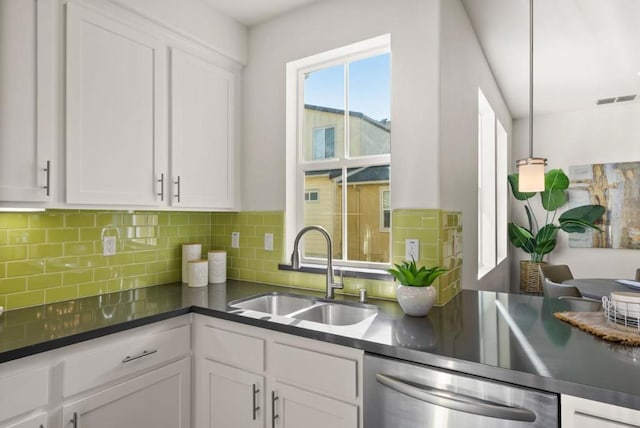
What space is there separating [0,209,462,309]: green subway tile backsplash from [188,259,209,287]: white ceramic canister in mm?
227

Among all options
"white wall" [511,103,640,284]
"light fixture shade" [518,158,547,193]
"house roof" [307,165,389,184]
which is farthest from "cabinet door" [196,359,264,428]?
"white wall" [511,103,640,284]

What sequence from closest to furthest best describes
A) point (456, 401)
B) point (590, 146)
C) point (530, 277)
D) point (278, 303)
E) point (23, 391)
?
point (456, 401) → point (23, 391) → point (278, 303) → point (590, 146) → point (530, 277)

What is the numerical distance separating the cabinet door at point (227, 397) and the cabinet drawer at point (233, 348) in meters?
0.04

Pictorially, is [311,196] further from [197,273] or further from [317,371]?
[317,371]

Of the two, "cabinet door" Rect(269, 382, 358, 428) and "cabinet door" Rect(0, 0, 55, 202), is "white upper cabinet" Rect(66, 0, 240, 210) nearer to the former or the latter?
"cabinet door" Rect(0, 0, 55, 202)

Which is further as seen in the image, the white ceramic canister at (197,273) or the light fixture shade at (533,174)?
the white ceramic canister at (197,273)

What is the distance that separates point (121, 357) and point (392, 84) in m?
1.90

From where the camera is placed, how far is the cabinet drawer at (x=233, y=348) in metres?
1.62

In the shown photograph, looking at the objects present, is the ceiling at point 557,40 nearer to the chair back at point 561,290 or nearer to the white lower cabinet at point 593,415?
the chair back at point 561,290

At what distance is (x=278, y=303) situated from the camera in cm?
220

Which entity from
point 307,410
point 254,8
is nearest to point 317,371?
point 307,410

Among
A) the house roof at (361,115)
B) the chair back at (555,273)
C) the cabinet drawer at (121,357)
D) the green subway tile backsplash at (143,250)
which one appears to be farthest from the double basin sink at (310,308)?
the chair back at (555,273)

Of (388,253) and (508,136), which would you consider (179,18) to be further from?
(508,136)

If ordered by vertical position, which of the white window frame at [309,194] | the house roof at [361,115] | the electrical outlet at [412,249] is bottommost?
the electrical outlet at [412,249]
